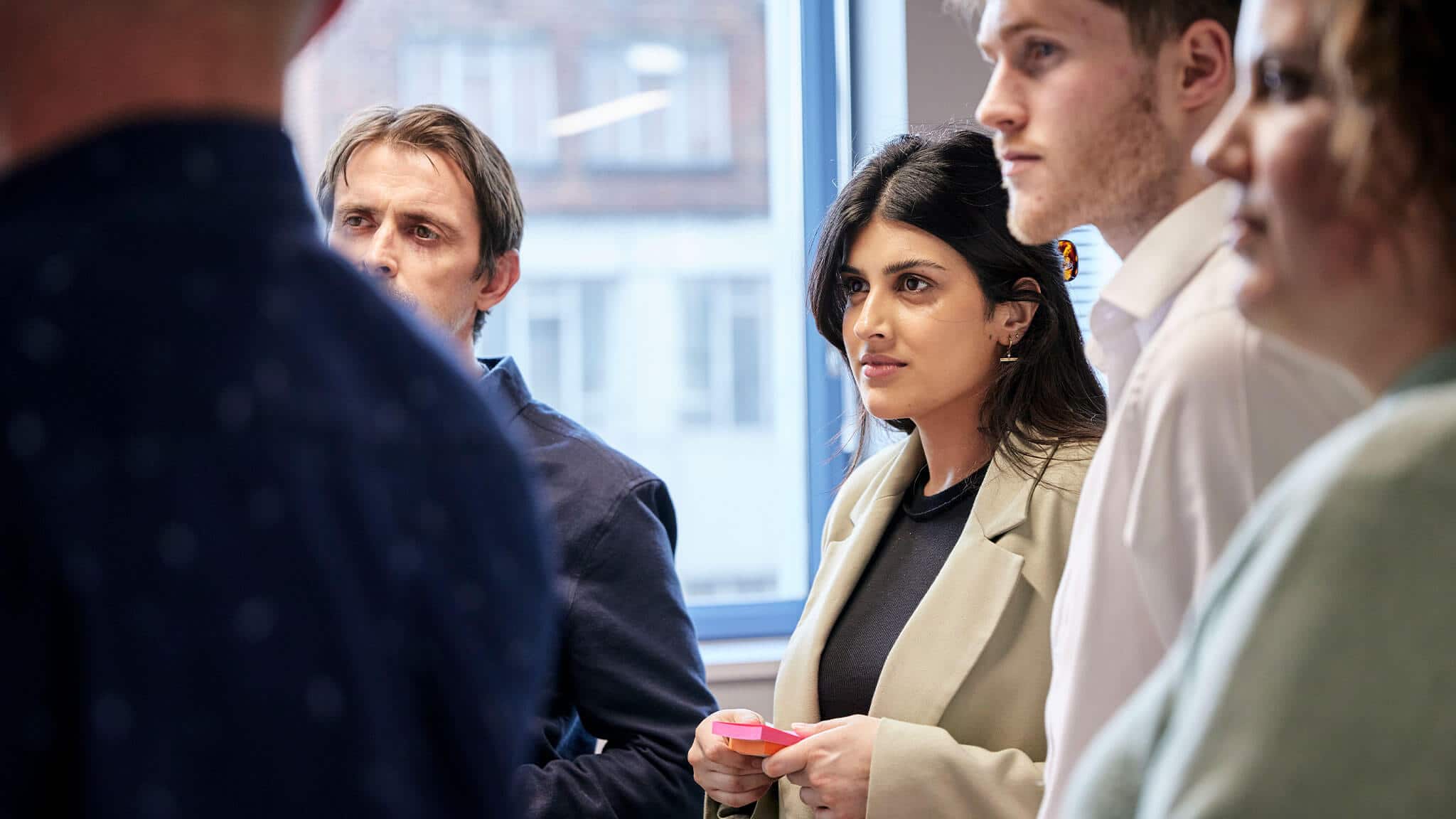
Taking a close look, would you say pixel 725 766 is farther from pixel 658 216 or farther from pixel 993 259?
pixel 658 216

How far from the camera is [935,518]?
6.81 feet

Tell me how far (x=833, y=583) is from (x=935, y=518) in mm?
196


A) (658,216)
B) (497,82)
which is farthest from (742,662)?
(497,82)

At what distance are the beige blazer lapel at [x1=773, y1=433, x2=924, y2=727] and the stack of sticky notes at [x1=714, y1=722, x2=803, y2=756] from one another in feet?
0.49

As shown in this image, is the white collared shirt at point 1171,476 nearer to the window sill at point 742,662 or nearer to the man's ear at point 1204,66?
the man's ear at point 1204,66

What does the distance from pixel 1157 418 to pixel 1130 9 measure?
0.50 m

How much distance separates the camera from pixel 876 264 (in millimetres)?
2123

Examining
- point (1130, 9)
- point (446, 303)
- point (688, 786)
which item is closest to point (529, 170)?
point (446, 303)

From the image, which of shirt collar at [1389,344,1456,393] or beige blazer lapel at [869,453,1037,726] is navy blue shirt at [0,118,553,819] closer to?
shirt collar at [1389,344,1456,393]

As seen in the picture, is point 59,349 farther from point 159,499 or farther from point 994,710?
point 994,710

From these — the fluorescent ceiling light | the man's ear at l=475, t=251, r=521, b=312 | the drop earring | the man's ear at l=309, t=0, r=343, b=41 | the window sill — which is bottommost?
the window sill

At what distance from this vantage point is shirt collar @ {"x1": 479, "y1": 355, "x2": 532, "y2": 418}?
6.88ft

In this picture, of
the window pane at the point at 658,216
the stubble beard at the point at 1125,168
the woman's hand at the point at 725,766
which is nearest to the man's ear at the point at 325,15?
the stubble beard at the point at 1125,168

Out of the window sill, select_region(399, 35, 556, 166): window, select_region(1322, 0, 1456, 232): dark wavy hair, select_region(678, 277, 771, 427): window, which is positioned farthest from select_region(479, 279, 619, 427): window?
select_region(1322, 0, 1456, 232): dark wavy hair
